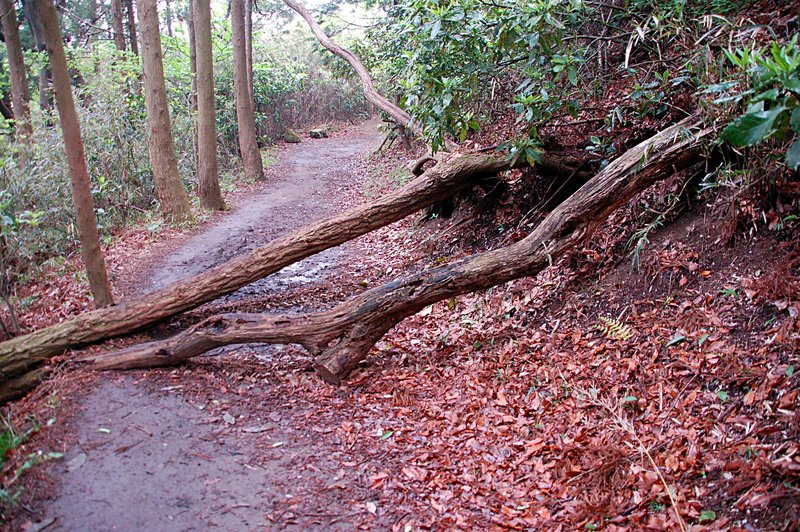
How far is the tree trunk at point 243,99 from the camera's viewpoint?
13992mm

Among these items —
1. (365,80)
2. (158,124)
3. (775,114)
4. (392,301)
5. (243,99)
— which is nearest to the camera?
(775,114)

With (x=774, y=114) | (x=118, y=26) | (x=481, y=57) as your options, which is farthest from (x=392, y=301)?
(x=118, y=26)

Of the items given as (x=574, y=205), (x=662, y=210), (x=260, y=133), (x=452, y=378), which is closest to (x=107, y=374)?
(x=452, y=378)

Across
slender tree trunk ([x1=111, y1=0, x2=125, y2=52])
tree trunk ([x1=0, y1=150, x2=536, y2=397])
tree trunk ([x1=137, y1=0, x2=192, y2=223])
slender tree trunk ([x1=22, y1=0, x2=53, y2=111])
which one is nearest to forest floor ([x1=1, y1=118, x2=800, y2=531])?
tree trunk ([x1=0, y1=150, x2=536, y2=397])

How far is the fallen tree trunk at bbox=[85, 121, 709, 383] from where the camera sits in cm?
510

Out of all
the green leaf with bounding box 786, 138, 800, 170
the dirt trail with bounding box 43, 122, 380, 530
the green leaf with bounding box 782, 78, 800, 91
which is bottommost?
the dirt trail with bounding box 43, 122, 380, 530

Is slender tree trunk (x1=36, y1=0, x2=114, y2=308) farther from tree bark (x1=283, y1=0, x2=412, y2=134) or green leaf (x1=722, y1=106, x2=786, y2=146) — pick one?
tree bark (x1=283, y1=0, x2=412, y2=134)

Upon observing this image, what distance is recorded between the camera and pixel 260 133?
21.0 meters

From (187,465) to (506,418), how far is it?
2.36 meters

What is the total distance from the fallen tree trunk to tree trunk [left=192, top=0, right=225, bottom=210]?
21.9 feet

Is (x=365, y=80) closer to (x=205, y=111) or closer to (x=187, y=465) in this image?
(x=205, y=111)

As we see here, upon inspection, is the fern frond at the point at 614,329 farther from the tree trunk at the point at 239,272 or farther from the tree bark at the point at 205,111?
the tree bark at the point at 205,111

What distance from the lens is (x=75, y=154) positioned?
17.4 feet

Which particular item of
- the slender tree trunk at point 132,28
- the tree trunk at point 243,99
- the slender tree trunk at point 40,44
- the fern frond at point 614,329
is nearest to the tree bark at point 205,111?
the tree trunk at point 243,99
